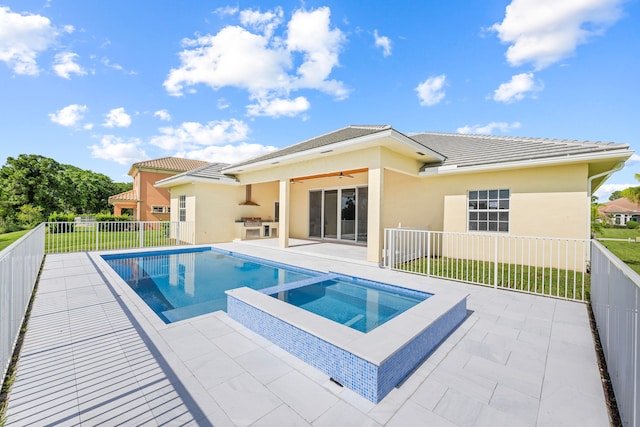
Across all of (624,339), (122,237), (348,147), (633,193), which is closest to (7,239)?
(122,237)

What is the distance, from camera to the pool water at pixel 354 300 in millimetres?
5305

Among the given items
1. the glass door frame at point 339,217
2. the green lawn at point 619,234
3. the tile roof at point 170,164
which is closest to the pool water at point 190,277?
the glass door frame at point 339,217

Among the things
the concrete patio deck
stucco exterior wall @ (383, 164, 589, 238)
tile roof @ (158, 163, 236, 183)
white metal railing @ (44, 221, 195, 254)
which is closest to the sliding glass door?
stucco exterior wall @ (383, 164, 589, 238)

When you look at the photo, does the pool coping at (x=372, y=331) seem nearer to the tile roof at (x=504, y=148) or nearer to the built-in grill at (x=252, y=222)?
the tile roof at (x=504, y=148)

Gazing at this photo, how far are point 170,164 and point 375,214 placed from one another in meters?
28.6

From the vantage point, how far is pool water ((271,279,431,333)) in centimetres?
530

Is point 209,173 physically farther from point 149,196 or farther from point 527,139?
point 149,196

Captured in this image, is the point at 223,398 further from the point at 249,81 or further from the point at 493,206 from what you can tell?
the point at 249,81

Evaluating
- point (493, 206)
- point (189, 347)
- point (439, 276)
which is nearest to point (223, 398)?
point (189, 347)

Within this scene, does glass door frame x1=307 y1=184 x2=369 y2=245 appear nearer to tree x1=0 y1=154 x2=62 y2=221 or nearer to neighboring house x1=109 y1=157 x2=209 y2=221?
neighboring house x1=109 y1=157 x2=209 y2=221

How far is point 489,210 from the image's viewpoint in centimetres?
983

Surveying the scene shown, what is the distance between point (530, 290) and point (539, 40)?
882 centimetres

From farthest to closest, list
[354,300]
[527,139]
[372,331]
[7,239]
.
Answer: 1. [7,239]
2. [527,139]
3. [354,300]
4. [372,331]

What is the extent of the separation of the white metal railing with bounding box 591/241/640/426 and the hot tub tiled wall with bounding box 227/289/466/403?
1.69 m
